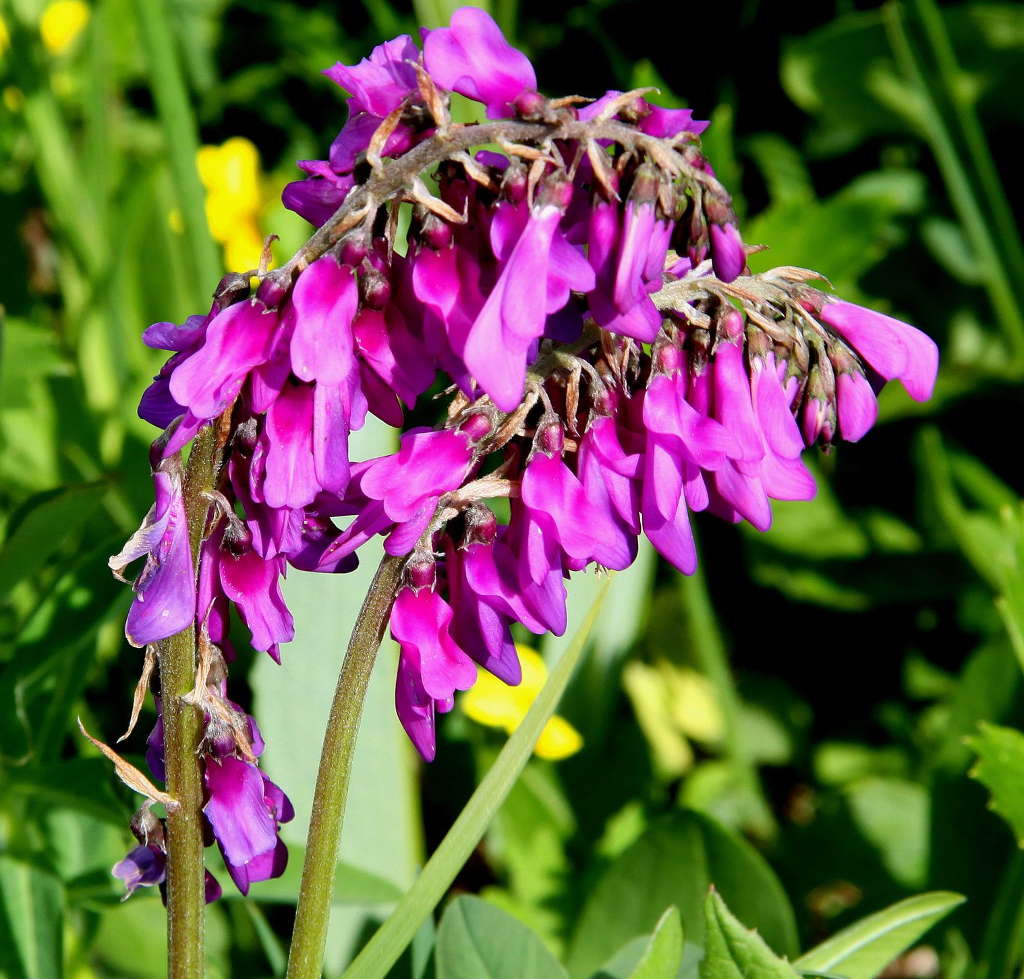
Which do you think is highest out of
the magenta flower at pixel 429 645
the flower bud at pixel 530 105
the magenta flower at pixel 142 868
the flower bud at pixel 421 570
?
the flower bud at pixel 530 105

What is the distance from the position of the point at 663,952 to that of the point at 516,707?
1.05 meters

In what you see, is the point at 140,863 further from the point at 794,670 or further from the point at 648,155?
the point at 794,670

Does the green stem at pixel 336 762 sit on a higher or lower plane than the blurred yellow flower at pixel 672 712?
higher

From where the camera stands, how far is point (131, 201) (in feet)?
9.09

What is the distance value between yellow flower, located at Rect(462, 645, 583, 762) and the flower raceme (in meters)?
1.04

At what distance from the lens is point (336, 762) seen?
42.5 inches

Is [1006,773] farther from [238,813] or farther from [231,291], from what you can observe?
[231,291]

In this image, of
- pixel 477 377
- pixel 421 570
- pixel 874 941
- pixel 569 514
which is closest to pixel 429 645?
pixel 421 570

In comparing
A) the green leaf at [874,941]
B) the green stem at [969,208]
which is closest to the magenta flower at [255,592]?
the green leaf at [874,941]

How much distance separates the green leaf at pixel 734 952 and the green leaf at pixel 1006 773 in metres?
0.51

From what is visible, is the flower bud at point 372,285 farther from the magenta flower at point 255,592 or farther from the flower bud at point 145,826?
the flower bud at point 145,826

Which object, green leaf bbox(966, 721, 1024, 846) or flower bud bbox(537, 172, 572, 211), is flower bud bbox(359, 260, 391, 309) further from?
green leaf bbox(966, 721, 1024, 846)

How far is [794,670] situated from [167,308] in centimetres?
170

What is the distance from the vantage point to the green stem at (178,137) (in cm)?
205
